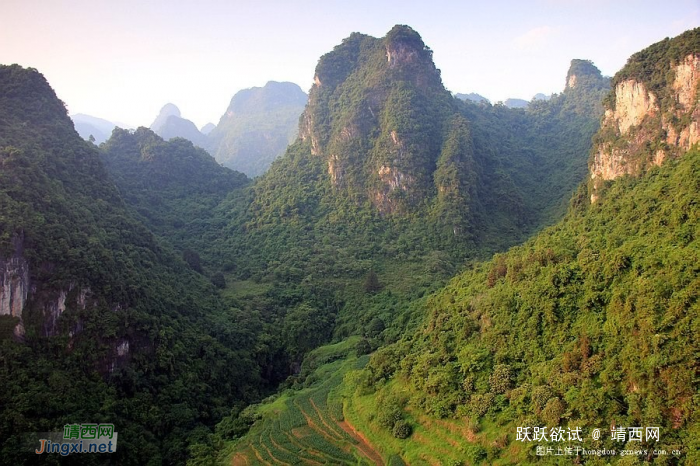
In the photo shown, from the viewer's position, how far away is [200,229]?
67000 mm

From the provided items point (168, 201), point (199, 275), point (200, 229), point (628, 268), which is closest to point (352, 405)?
point (628, 268)

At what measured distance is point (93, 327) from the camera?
31.2 m

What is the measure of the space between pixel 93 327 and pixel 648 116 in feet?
136

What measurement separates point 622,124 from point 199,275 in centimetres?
4186

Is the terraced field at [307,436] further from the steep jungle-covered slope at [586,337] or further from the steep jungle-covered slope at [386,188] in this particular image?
the steep jungle-covered slope at [386,188]

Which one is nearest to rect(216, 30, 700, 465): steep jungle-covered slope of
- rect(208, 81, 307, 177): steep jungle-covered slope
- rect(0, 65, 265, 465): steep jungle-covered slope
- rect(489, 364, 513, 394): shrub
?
rect(489, 364, 513, 394): shrub

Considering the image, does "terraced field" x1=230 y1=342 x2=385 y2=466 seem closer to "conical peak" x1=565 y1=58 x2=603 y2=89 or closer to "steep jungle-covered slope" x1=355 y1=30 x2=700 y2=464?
"steep jungle-covered slope" x1=355 y1=30 x2=700 y2=464

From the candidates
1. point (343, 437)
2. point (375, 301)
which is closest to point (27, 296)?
point (343, 437)

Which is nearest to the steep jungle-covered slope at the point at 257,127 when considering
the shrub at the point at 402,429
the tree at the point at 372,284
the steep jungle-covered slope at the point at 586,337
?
the tree at the point at 372,284

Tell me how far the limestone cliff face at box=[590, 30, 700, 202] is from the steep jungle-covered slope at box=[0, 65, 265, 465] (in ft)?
110

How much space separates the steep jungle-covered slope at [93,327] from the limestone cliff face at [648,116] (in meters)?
33.5

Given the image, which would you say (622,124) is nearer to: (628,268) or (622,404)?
(628,268)

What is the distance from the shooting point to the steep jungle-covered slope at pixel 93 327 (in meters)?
26.8

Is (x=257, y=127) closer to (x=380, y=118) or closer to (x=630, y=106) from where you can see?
(x=380, y=118)
